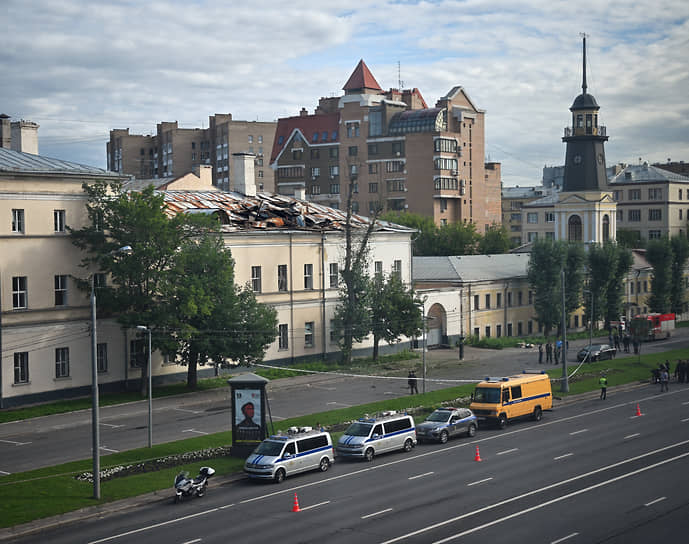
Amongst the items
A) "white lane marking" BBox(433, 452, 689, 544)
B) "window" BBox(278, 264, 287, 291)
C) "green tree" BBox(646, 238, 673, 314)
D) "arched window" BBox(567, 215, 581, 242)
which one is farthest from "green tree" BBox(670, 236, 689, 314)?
"white lane marking" BBox(433, 452, 689, 544)

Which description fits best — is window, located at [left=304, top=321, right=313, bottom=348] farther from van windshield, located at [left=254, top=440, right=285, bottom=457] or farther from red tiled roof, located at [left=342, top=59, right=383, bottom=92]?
red tiled roof, located at [left=342, top=59, right=383, bottom=92]

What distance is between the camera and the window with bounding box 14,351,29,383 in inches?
2015

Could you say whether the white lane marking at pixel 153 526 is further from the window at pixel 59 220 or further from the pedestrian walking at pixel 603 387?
the pedestrian walking at pixel 603 387

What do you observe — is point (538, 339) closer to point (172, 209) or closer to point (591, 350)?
point (591, 350)

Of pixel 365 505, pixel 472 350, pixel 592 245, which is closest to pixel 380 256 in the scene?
pixel 472 350

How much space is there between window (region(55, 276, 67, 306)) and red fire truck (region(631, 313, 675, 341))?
57373mm

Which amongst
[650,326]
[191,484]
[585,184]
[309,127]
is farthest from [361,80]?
[191,484]

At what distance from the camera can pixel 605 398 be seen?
55281 millimetres

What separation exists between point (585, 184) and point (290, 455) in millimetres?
80091

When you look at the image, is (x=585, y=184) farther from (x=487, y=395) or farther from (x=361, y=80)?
(x=487, y=395)

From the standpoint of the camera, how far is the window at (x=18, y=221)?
170 ft

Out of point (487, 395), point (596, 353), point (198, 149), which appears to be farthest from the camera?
point (198, 149)

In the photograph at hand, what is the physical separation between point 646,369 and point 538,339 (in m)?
20.5

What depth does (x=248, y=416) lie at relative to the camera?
37875 millimetres
